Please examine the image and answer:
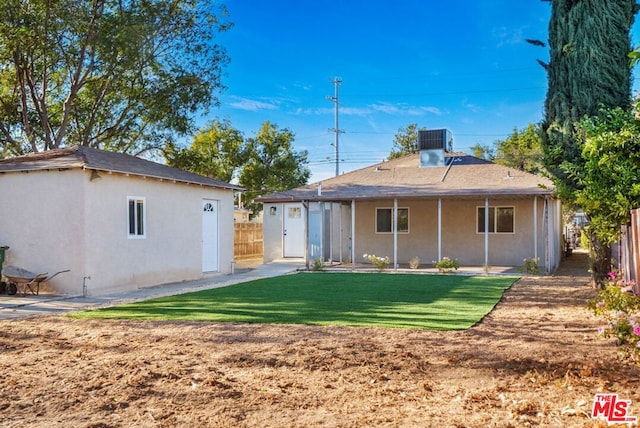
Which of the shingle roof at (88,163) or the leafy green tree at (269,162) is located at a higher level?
the leafy green tree at (269,162)

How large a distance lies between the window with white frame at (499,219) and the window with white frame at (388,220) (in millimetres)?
2602

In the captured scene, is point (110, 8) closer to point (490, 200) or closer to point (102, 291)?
point (102, 291)

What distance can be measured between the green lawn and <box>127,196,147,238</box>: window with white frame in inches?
95.1

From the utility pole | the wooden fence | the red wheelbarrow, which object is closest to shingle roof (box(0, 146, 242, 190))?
the red wheelbarrow

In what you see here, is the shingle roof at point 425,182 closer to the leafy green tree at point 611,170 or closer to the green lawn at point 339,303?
the green lawn at point 339,303

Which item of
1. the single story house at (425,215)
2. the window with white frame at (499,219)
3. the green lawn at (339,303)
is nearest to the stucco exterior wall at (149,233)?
the green lawn at (339,303)

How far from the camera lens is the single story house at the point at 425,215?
17.6 m

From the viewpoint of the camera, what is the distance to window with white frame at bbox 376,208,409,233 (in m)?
20.4

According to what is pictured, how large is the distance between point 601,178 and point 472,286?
5.10m

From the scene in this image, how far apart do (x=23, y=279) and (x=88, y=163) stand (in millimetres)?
2723

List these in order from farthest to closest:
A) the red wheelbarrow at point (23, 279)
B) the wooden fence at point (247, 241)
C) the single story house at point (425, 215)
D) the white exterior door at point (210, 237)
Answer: the wooden fence at point (247, 241) < the single story house at point (425, 215) < the white exterior door at point (210, 237) < the red wheelbarrow at point (23, 279)

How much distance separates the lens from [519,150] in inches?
1540

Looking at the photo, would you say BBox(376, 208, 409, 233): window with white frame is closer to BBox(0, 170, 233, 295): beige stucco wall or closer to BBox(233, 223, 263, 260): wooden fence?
BBox(233, 223, 263, 260): wooden fence

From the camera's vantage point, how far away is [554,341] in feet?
21.9
